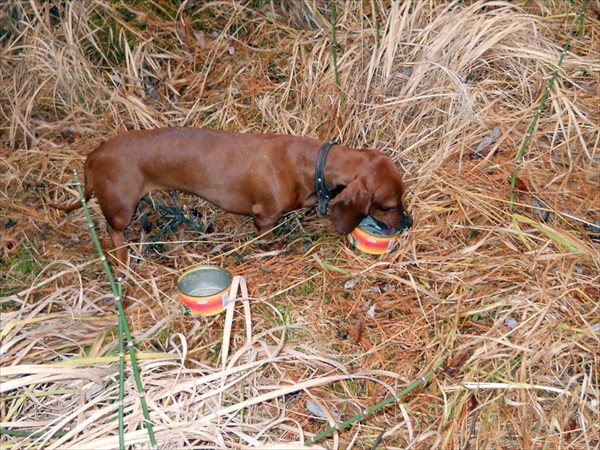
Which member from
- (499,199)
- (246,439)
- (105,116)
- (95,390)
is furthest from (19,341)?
(499,199)

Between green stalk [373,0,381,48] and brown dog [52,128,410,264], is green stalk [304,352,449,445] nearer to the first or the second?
brown dog [52,128,410,264]

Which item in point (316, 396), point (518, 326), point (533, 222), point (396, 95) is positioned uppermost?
point (396, 95)

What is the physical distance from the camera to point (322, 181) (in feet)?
11.1

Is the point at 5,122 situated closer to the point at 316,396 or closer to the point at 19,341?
the point at 19,341

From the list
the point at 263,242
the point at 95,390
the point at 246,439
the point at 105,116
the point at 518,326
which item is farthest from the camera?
the point at 105,116

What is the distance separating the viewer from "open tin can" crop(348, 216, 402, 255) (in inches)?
136

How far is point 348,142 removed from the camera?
4.10 m

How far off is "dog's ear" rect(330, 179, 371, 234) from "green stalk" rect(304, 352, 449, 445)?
37.1 inches

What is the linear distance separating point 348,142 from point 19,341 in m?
2.45

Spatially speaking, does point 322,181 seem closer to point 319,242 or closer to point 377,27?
point 319,242

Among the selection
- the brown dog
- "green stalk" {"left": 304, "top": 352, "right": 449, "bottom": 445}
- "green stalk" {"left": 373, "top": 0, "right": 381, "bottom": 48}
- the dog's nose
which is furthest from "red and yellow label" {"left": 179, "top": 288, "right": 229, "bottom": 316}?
"green stalk" {"left": 373, "top": 0, "right": 381, "bottom": 48}

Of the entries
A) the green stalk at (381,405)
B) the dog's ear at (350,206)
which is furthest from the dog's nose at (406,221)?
the green stalk at (381,405)

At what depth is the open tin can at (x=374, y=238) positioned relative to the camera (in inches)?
136

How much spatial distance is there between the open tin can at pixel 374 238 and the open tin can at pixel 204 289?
82cm
